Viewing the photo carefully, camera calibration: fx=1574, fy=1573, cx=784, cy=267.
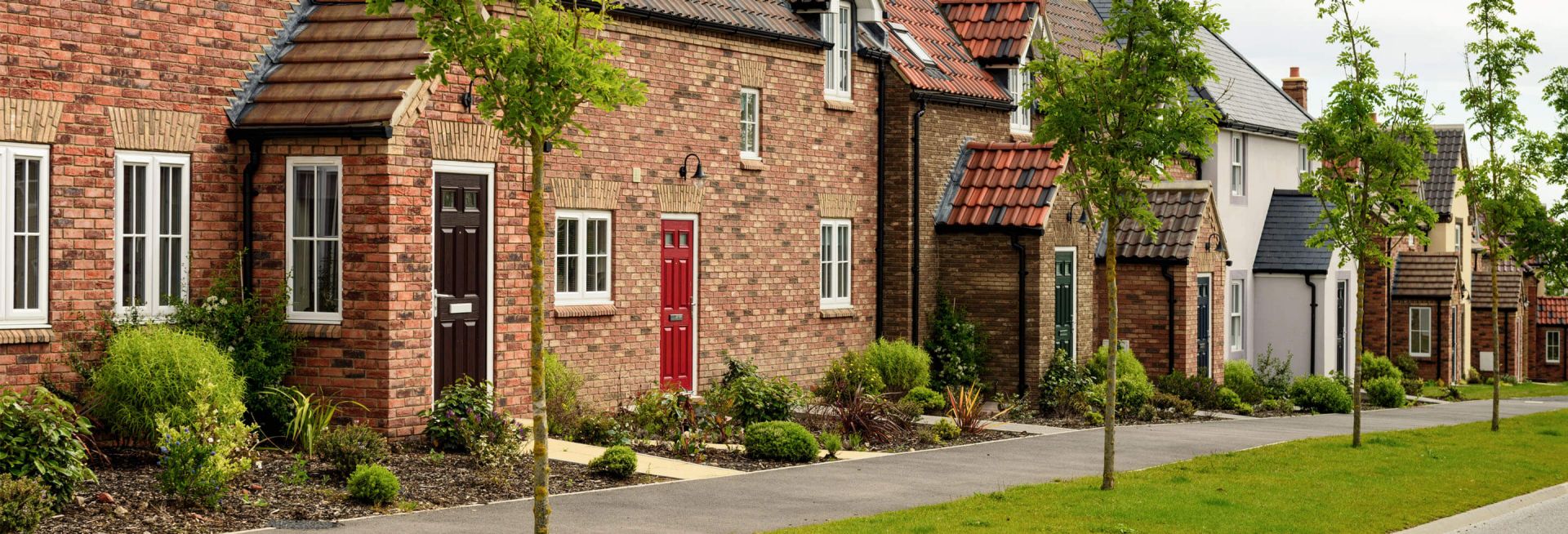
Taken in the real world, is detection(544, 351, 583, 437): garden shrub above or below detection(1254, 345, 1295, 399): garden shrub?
above

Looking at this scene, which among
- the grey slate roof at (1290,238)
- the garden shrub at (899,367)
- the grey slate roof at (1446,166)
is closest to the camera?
the garden shrub at (899,367)

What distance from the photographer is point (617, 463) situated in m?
14.2

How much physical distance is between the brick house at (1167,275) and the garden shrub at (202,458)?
18852mm

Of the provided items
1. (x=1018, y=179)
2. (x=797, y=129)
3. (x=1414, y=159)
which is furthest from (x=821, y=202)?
(x=1414, y=159)

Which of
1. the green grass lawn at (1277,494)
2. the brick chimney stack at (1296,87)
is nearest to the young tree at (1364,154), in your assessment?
the green grass lawn at (1277,494)

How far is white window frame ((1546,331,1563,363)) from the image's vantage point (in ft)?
203

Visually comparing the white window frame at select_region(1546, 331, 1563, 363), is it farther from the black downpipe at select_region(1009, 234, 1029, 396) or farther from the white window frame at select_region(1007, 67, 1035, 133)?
the black downpipe at select_region(1009, 234, 1029, 396)

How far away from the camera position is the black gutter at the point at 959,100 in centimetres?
2434

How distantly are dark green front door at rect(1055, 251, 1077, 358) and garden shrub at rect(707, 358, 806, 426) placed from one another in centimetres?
808

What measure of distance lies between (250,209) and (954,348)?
12.2 meters

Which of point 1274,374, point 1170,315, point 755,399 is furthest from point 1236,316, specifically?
point 755,399

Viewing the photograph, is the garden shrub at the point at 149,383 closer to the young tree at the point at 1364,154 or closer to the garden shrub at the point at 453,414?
the garden shrub at the point at 453,414

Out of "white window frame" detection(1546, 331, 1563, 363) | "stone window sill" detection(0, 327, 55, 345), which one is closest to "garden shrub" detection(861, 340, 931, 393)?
"stone window sill" detection(0, 327, 55, 345)

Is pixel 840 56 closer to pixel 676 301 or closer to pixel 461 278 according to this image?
pixel 676 301
